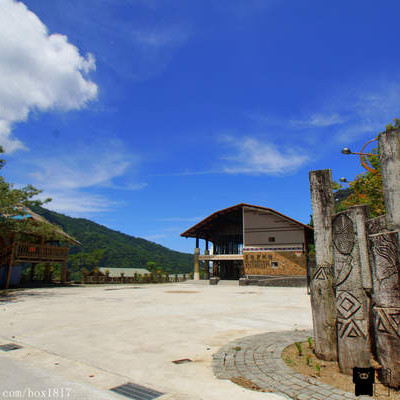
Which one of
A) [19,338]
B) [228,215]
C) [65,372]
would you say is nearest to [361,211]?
[65,372]

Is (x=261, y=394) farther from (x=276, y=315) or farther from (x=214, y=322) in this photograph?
(x=276, y=315)

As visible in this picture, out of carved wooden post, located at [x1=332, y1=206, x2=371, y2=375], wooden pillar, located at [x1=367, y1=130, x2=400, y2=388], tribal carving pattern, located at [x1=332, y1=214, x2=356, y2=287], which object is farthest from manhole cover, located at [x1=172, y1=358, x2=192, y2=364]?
wooden pillar, located at [x1=367, y1=130, x2=400, y2=388]

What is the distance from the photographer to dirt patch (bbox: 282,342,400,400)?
3.31 metres

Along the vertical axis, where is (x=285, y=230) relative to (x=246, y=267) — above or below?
above

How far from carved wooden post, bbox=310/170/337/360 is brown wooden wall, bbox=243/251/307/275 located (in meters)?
23.9

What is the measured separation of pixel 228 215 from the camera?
33.2m

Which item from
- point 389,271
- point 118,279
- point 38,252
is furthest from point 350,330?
point 118,279

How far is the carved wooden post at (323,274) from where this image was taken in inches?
169

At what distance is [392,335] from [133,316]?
681 cm

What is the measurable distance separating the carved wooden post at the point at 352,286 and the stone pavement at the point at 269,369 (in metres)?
0.66

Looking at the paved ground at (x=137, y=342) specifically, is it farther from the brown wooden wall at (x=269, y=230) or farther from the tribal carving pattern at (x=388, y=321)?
the brown wooden wall at (x=269, y=230)

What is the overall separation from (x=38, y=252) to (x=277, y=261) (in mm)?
20714

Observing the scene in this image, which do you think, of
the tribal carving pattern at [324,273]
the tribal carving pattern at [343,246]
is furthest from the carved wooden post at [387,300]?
the tribal carving pattern at [324,273]

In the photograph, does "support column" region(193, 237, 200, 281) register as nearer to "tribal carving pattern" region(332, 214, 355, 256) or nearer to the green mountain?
"tribal carving pattern" region(332, 214, 355, 256)
